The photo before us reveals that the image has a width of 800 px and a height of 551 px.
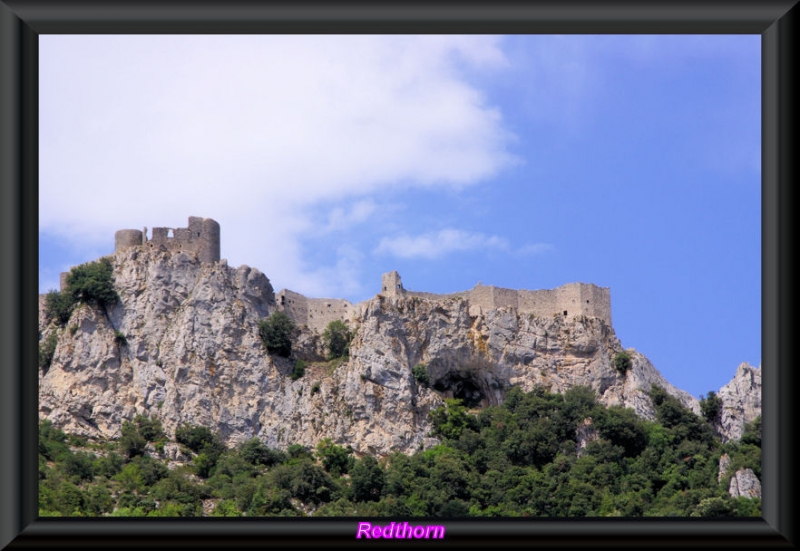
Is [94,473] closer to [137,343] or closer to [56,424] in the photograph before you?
[56,424]

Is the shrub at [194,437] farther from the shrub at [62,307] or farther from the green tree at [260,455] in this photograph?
the shrub at [62,307]

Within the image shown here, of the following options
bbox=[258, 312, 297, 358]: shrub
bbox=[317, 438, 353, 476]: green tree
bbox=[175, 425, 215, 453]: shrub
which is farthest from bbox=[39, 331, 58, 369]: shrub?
bbox=[317, 438, 353, 476]: green tree

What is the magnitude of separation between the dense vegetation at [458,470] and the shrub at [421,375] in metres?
1.83

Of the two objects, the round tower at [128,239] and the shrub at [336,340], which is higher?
the round tower at [128,239]

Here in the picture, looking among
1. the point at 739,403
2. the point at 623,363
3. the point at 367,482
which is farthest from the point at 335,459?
the point at 739,403

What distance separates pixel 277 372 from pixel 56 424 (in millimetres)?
10697

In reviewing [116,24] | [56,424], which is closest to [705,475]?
[56,424]

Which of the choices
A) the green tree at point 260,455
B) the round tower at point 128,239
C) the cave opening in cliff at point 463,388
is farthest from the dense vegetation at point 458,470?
the round tower at point 128,239

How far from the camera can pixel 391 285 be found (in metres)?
57.4

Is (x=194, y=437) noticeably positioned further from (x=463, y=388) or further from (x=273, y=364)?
(x=463, y=388)

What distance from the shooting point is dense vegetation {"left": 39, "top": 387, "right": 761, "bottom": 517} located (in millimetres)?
41719

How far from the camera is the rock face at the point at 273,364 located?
5150 cm

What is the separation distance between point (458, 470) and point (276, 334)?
13.3 metres

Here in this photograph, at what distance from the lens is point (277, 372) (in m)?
54.0
